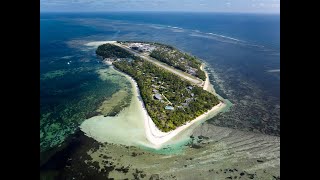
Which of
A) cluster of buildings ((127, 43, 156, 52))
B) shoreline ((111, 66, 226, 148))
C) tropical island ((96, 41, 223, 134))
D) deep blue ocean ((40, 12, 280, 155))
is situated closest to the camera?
shoreline ((111, 66, 226, 148))

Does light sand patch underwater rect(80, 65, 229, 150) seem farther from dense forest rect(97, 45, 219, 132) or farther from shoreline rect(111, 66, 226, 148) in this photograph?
dense forest rect(97, 45, 219, 132)

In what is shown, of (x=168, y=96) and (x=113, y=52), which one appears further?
(x=113, y=52)

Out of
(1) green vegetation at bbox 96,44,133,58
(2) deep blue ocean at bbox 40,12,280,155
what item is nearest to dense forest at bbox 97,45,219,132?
(2) deep blue ocean at bbox 40,12,280,155

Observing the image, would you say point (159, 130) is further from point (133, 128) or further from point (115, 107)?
point (115, 107)

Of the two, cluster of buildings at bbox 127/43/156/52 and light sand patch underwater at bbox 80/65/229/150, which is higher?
cluster of buildings at bbox 127/43/156/52

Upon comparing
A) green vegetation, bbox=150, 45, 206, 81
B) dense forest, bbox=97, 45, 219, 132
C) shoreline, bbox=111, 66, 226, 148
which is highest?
green vegetation, bbox=150, 45, 206, 81

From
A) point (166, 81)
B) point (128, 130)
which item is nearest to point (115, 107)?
point (128, 130)
